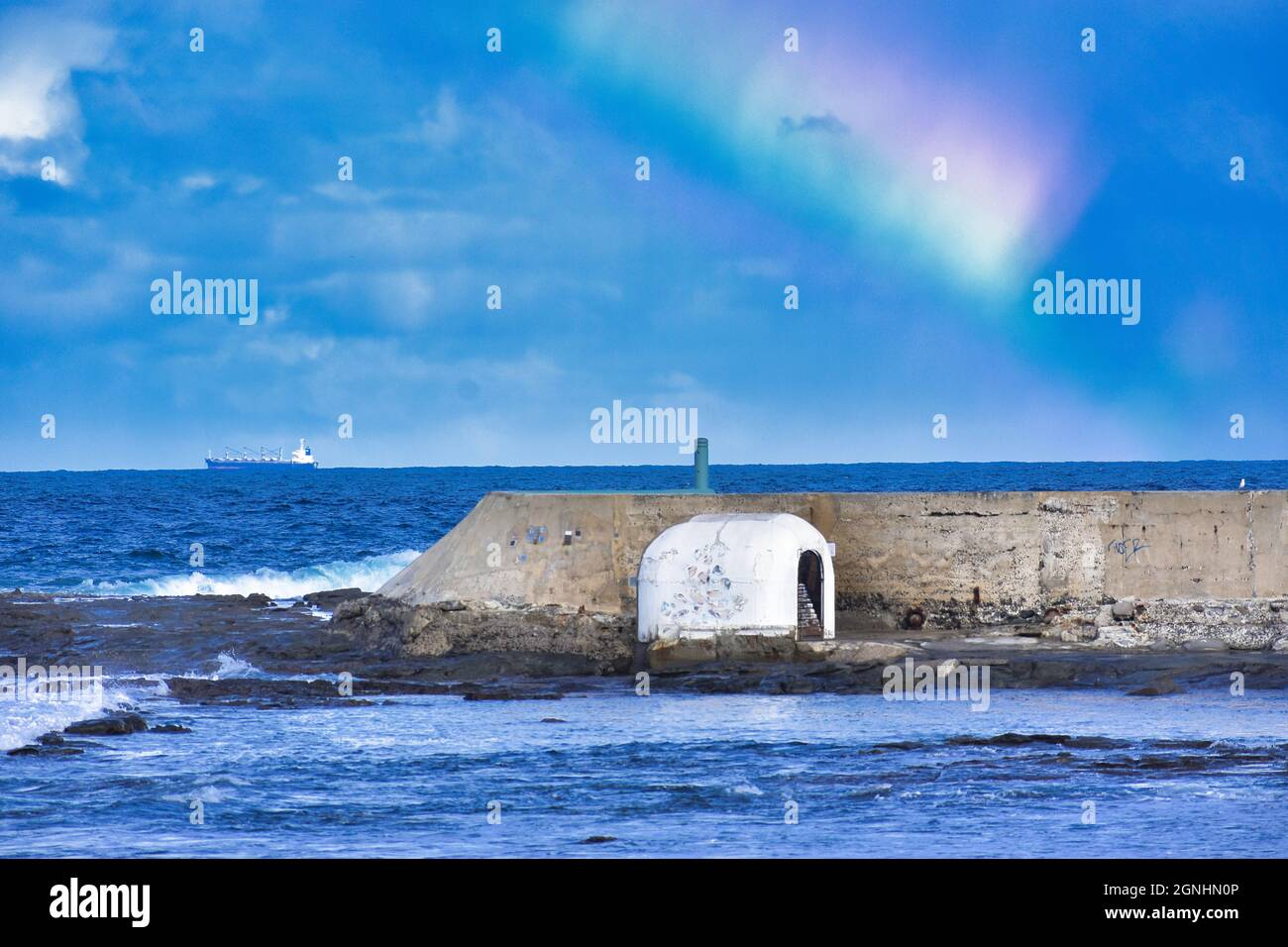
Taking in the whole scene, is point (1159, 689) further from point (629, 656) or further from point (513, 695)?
point (513, 695)

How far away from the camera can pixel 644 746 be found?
17547mm

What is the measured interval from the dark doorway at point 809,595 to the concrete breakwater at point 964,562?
79 centimetres

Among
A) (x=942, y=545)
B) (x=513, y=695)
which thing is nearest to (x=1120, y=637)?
(x=942, y=545)

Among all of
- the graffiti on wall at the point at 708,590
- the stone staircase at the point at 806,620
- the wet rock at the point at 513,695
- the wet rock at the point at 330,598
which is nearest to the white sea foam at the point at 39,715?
A: the wet rock at the point at 513,695

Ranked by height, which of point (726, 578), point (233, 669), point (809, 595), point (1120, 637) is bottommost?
point (233, 669)

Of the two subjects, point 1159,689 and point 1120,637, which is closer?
point 1159,689

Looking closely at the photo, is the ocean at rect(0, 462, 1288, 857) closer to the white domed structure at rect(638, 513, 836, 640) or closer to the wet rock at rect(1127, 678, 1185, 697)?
the wet rock at rect(1127, 678, 1185, 697)

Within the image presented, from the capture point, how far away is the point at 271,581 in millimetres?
47469

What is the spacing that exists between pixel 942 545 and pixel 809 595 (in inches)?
83.1

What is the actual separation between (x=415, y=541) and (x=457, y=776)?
4544 cm

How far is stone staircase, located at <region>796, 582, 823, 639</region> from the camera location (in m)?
23.3
